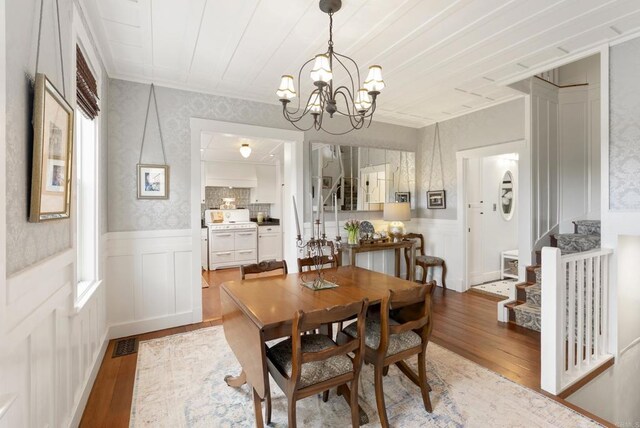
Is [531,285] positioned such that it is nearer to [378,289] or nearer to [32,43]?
[378,289]

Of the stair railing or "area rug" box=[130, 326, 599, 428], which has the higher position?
the stair railing

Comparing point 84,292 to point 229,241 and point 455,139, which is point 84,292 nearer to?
point 229,241

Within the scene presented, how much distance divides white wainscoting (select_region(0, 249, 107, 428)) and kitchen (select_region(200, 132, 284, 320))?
321 cm

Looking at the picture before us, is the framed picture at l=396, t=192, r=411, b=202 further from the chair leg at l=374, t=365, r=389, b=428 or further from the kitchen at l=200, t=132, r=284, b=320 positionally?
the chair leg at l=374, t=365, r=389, b=428

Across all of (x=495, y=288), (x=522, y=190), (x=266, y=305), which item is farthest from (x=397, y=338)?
A: (x=495, y=288)

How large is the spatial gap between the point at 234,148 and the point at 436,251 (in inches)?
162

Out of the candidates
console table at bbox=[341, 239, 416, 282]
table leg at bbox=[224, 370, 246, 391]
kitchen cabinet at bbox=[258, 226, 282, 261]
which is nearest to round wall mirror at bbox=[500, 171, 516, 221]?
console table at bbox=[341, 239, 416, 282]

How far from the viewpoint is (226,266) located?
6.38 m

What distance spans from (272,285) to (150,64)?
2.30 meters

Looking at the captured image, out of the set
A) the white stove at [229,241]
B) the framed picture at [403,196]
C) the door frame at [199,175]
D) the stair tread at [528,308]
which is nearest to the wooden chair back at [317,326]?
the door frame at [199,175]

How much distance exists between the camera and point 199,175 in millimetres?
3357

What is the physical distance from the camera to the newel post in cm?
211

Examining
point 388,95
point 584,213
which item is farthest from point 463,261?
point 388,95

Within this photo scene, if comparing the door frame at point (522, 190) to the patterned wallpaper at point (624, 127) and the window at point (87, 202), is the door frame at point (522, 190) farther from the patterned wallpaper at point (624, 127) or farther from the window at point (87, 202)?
the window at point (87, 202)
